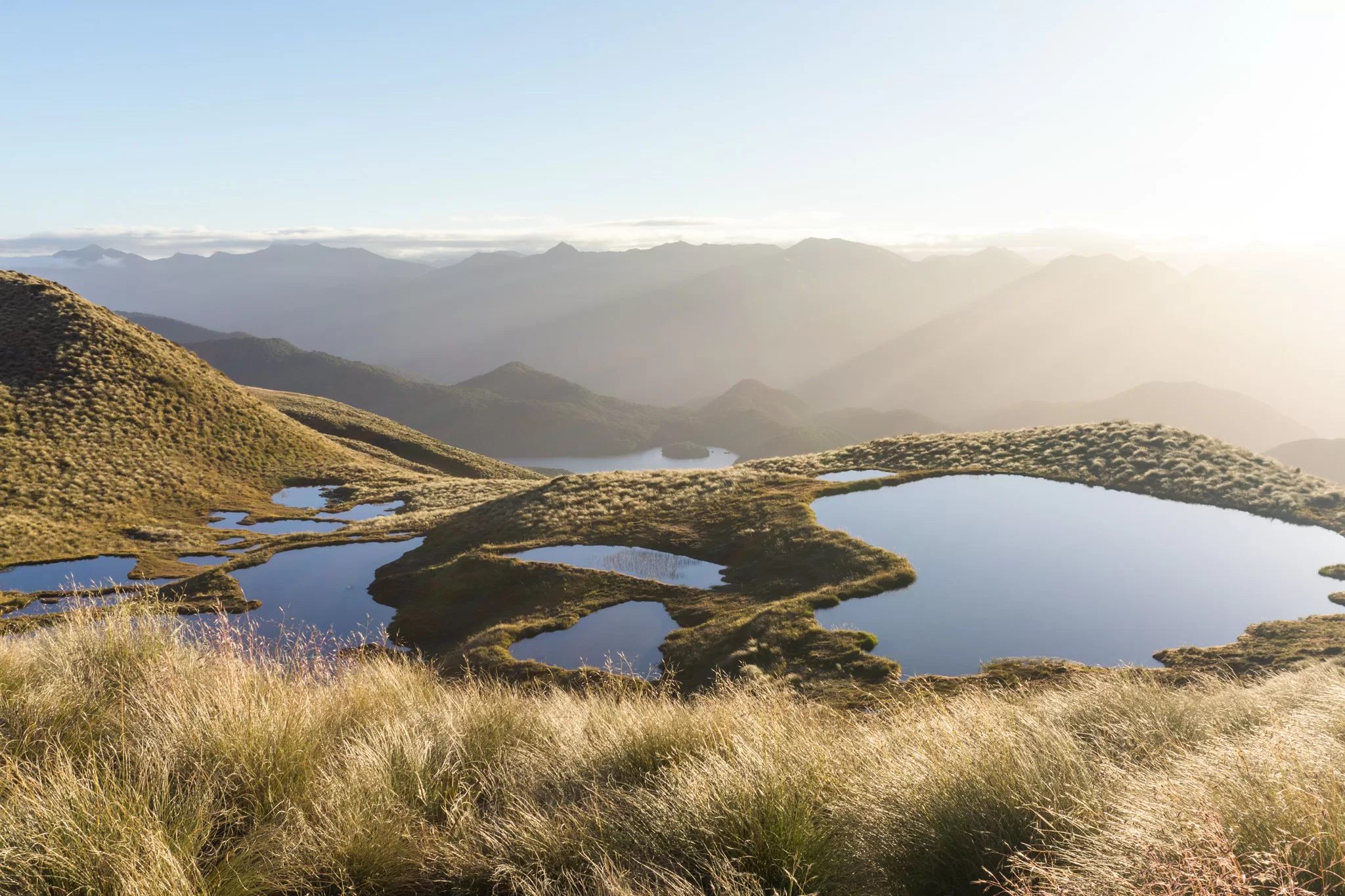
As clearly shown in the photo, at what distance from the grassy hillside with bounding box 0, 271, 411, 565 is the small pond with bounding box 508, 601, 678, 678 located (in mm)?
33528

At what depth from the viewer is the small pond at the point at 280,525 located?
144ft

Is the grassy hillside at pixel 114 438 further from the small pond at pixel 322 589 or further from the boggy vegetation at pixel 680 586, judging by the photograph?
the boggy vegetation at pixel 680 586

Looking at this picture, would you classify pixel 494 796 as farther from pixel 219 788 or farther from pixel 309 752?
pixel 219 788

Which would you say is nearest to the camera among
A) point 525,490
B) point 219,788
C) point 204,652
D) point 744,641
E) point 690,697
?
point 219,788

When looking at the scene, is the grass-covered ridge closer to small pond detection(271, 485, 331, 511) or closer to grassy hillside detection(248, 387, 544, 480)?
small pond detection(271, 485, 331, 511)

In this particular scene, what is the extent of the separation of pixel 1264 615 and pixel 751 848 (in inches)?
633

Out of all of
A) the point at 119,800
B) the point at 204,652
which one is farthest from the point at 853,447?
the point at 119,800

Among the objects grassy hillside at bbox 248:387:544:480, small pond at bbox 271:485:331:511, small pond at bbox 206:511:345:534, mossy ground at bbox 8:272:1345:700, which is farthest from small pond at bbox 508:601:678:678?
grassy hillside at bbox 248:387:544:480

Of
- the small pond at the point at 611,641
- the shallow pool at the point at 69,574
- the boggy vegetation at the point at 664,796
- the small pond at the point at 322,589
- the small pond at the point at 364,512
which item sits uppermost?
the boggy vegetation at the point at 664,796

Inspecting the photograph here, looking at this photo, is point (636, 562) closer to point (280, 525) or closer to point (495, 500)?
point (495, 500)

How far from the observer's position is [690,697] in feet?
44.9

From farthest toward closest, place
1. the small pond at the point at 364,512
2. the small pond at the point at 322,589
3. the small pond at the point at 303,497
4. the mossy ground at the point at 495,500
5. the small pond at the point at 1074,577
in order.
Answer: the small pond at the point at 303,497 → the small pond at the point at 364,512 → the small pond at the point at 322,589 → the mossy ground at the point at 495,500 → the small pond at the point at 1074,577

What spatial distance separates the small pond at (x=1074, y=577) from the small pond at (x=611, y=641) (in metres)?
4.39

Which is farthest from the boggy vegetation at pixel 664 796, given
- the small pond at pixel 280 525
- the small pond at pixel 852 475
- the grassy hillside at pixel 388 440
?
the grassy hillside at pixel 388 440
